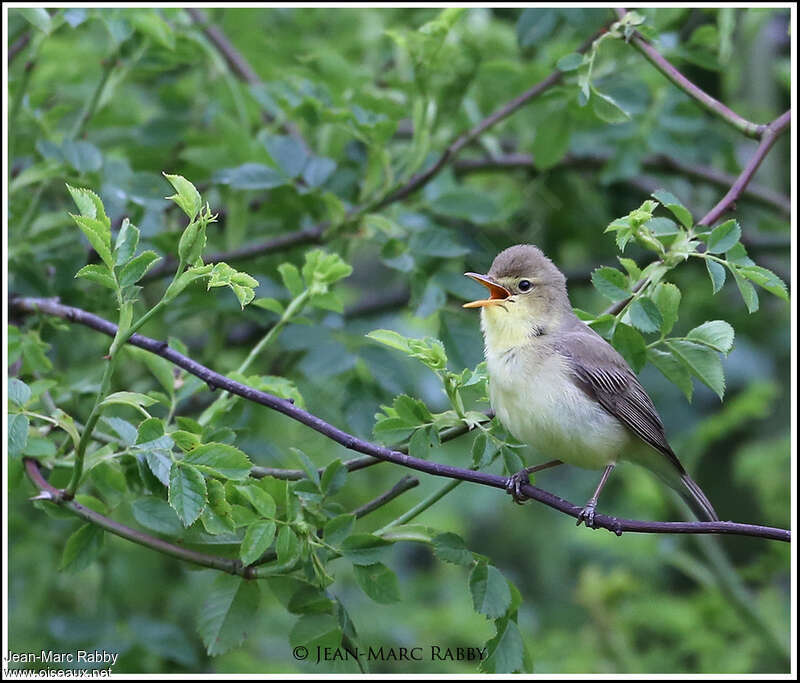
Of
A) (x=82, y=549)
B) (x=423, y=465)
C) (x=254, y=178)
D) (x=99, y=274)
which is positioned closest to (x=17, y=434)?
(x=82, y=549)

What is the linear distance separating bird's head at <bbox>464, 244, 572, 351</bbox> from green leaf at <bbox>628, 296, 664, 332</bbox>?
1.83 feet

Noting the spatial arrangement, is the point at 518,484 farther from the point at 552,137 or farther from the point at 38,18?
the point at 38,18

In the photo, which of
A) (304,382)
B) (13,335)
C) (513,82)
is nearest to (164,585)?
(304,382)

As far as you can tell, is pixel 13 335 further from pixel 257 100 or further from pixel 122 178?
pixel 257 100

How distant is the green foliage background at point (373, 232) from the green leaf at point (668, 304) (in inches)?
14.6

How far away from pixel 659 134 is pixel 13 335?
255 cm

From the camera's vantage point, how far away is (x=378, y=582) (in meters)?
2.31

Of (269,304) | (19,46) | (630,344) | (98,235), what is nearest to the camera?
(98,235)

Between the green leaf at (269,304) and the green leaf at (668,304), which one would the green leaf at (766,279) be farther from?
the green leaf at (269,304)

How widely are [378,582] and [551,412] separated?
73 cm

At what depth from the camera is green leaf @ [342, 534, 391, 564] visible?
89.4 inches

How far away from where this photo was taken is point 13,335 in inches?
110

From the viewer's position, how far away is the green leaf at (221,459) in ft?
6.78

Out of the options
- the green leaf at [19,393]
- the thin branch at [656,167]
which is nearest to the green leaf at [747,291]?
the green leaf at [19,393]
